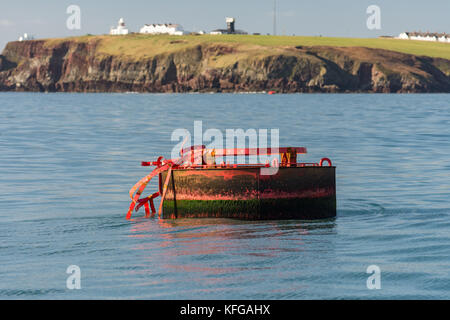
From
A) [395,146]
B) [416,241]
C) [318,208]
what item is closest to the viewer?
[416,241]

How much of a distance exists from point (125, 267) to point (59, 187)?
14011 mm

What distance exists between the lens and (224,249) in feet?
54.5

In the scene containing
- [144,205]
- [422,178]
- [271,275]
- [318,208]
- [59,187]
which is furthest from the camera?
[422,178]

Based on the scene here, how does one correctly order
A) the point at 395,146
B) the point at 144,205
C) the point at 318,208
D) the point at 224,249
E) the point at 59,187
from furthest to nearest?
1. the point at 395,146
2. the point at 59,187
3. the point at 144,205
4. the point at 318,208
5. the point at 224,249

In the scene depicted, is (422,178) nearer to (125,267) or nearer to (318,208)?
(318,208)

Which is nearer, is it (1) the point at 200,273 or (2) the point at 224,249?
(1) the point at 200,273

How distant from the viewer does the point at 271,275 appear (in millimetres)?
14430
